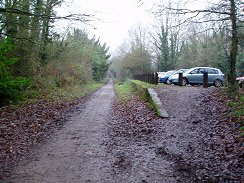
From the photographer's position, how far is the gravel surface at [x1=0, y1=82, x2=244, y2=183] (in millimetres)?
5730

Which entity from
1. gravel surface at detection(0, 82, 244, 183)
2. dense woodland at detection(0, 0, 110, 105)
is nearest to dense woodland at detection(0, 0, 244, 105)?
→ dense woodland at detection(0, 0, 110, 105)

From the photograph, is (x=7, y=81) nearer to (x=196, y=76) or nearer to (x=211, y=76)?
(x=196, y=76)

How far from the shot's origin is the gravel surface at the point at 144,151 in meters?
5.73

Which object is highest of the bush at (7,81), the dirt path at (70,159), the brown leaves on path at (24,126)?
the bush at (7,81)

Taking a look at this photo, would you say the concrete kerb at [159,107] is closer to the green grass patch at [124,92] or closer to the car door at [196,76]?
Result: the green grass patch at [124,92]

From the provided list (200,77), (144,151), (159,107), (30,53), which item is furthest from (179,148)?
(200,77)

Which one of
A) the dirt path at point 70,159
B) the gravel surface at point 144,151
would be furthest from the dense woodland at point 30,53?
the dirt path at point 70,159

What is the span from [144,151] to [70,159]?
201 cm

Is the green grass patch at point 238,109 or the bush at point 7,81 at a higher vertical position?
the bush at point 7,81

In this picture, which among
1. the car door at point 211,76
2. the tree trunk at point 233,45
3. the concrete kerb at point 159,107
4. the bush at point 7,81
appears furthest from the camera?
the car door at point 211,76

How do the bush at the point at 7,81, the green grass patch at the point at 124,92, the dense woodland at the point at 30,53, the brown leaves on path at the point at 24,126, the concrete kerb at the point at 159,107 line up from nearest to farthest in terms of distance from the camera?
1. the brown leaves on path at the point at 24,126
2. the concrete kerb at the point at 159,107
3. the bush at the point at 7,81
4. the dense woodland at the point at 30,53
5. the green grass patch at the point at 124,92

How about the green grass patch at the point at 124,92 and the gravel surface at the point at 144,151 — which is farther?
the green grass patch at the point at 124,92

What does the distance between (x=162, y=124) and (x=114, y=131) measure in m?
1.78

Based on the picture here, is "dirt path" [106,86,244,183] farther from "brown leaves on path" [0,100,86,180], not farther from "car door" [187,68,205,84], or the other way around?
"car door" [187,68,205,84]
